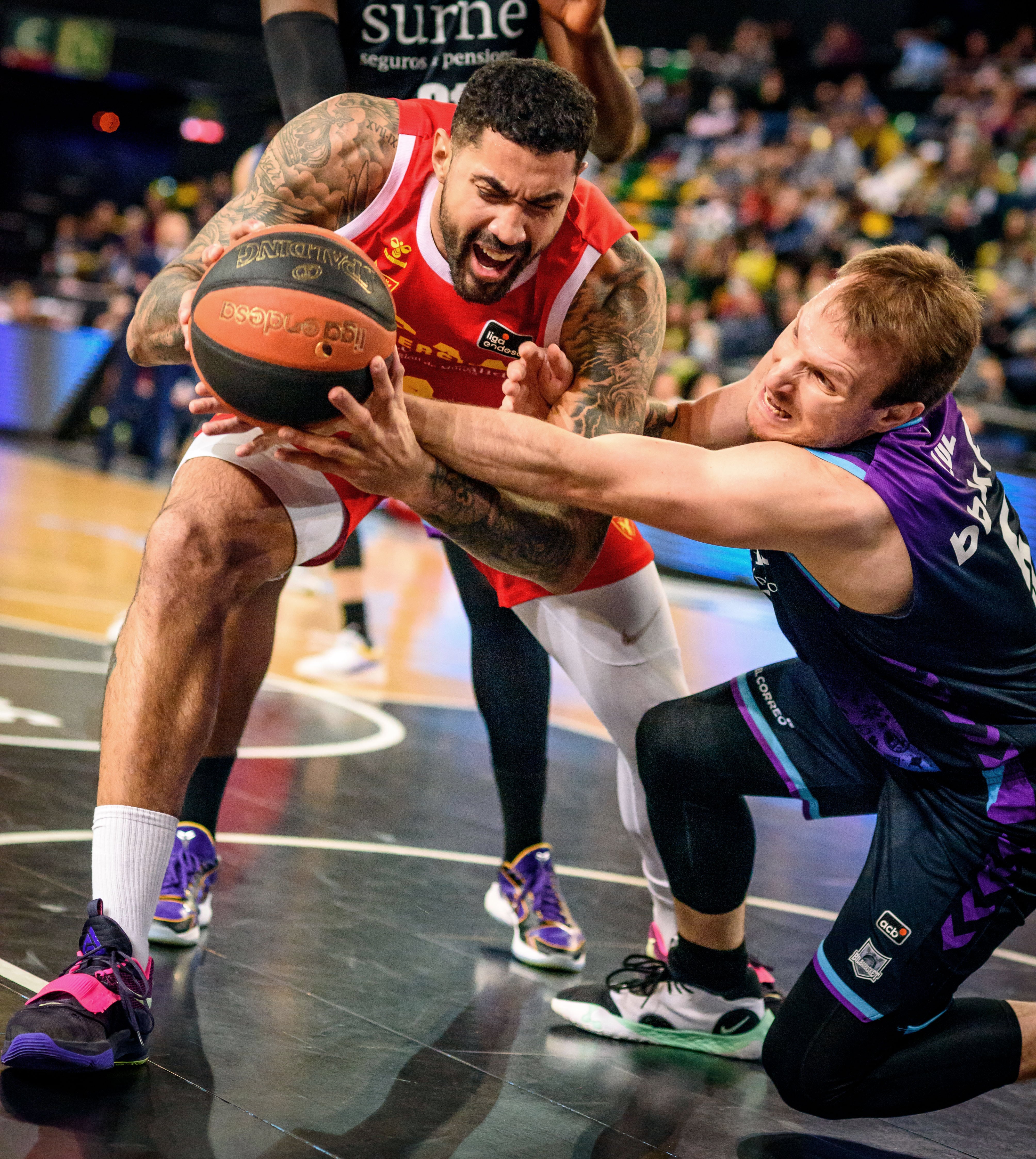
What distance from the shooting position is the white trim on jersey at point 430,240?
3.02m

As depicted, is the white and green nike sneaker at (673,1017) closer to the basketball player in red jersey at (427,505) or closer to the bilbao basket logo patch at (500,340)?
the basketball player in red jersey at (427,505)

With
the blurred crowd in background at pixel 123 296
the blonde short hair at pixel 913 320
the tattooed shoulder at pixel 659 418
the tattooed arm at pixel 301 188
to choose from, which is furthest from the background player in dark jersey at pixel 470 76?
the blurred crowd in background at pixel 123 296

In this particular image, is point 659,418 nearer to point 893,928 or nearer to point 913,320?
point 913,320

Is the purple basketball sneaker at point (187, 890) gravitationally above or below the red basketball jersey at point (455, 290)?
below

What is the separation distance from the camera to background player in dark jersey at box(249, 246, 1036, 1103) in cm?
243

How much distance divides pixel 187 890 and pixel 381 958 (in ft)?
1.65

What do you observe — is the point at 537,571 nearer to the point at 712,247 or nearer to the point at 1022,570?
the point at 1022,570

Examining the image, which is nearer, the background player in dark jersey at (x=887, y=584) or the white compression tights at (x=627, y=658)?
the background player in dark jersey at (x=887, y=584)

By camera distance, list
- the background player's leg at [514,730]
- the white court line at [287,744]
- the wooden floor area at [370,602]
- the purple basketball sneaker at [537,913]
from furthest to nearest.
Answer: the wooden floor area at [370,602], the white court line at [287,744], the background player's leg at [514,730], the purple basketball sneaker at [537,913]

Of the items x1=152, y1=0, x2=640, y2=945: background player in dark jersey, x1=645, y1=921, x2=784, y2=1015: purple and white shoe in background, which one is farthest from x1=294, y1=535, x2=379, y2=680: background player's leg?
x1=645, y1=921, x2=784, y2=1015: purple and white shoe in background

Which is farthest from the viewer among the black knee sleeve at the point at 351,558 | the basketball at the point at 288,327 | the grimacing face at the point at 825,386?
the black knee sleeve at the point at 351,558

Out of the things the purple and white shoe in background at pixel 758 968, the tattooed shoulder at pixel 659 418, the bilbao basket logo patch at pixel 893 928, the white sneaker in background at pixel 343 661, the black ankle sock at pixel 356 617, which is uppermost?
the tattooed shoulder at pixel 659 418

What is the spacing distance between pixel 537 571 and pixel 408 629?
4.73 m

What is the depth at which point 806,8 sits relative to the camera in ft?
62.1
